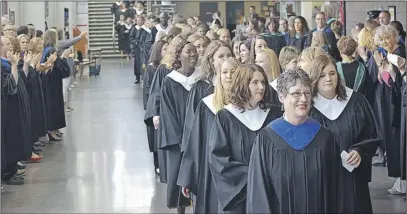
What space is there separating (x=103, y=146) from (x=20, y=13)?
7.69 metres

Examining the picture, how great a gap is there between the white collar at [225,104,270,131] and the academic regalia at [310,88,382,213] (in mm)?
562

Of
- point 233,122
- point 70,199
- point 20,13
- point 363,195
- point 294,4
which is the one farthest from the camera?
point 294,4

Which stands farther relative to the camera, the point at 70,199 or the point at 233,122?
the point at 70,199

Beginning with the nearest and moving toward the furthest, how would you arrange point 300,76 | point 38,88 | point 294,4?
point 300,76 → point 38,88 → point 294,4

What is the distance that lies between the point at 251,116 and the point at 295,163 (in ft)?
2.61

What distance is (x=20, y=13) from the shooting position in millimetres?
20188

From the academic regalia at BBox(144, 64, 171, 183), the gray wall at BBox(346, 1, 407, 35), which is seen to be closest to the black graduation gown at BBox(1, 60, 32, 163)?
the academic regalia at BBox(144, 64, 171, 183)

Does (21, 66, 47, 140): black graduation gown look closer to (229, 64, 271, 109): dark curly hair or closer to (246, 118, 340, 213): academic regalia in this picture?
(229, 64, 271, 109): dark curly hair

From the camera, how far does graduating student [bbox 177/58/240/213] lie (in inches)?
255

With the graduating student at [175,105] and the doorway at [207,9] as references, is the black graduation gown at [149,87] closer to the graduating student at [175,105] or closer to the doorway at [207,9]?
the graduating student at [175,105]

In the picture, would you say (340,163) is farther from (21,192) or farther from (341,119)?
(21,192)

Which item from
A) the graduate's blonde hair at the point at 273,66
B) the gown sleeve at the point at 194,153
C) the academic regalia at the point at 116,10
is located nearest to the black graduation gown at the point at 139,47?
the academic regalia at the point at 116,10

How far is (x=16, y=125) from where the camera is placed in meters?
10.7

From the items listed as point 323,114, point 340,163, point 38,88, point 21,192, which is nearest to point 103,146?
point 38,88
